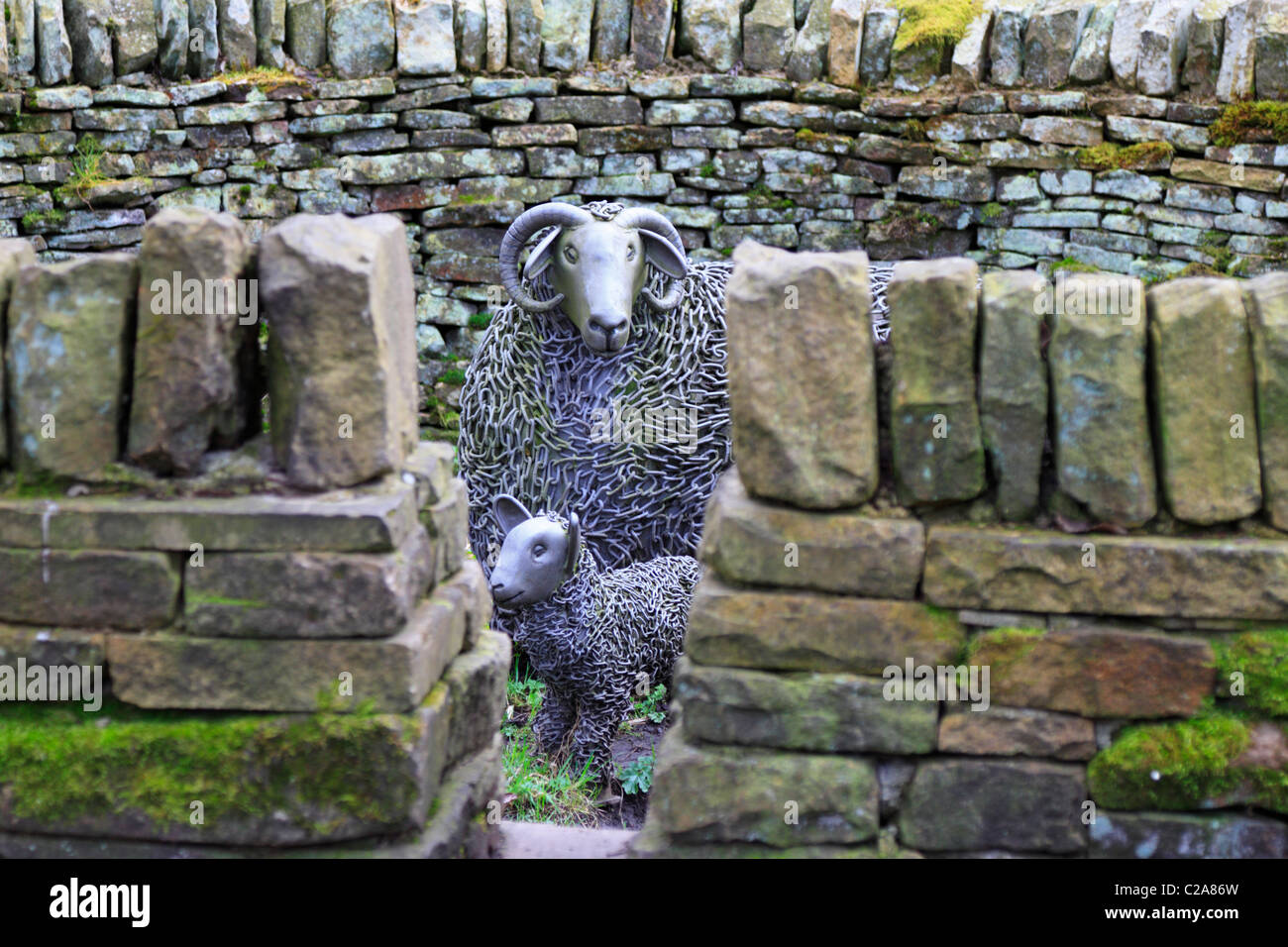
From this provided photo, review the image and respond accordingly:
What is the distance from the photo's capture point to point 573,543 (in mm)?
4484

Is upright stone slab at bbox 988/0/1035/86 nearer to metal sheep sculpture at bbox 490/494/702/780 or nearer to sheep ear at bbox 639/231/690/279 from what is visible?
sheep ear at bbox 639/231/690/279

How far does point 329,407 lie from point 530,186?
5865 mm

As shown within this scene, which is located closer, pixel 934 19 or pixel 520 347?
pixel 520 347

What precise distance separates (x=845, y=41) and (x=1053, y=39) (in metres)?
1.24

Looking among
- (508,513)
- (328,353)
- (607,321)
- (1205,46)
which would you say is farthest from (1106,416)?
(1205,46)

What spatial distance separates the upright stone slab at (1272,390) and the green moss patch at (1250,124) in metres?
5.39

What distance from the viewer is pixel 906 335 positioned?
255 cm

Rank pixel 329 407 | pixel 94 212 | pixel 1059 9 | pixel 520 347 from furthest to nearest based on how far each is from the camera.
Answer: pixel 94 212
pixel 1059 9
pixel 520 347
pixel 329 407

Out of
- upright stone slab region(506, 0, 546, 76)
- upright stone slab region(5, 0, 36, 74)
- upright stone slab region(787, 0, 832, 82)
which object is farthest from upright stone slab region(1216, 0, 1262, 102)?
upright stone slab region(5, 0, 36, 74)

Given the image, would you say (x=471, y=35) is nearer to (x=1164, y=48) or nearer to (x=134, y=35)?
→ (x=134, y=35)

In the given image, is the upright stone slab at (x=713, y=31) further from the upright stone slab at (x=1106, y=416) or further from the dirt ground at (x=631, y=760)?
the upright stone slab at (x=1106, y=416)
